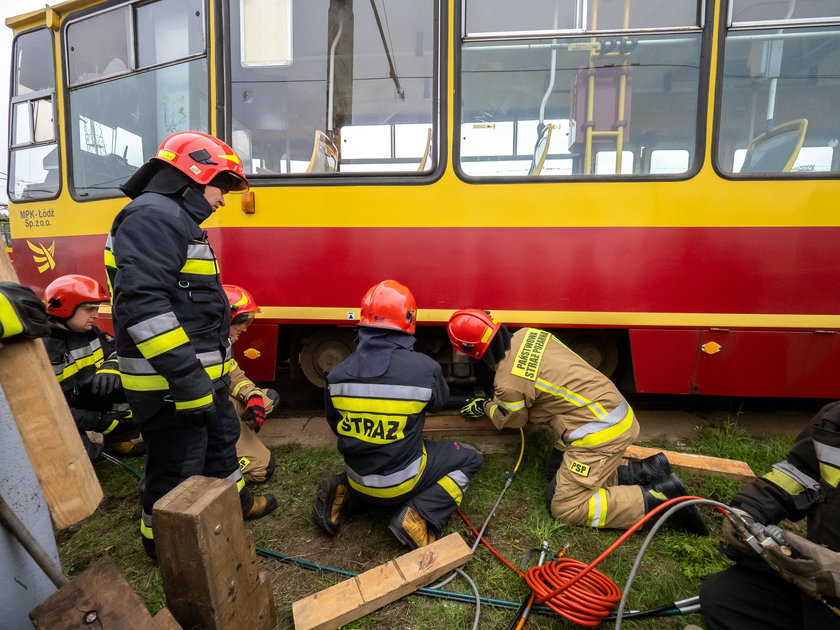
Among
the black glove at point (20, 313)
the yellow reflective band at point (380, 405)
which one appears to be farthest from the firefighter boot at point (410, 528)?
the black glove at point (20, 313)

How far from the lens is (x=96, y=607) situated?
1.18 metres

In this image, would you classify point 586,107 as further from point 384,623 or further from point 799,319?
point 384,623

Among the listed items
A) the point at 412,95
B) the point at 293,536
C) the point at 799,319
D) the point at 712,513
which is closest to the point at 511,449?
the point at 712,513

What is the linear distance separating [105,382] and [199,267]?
167 cm

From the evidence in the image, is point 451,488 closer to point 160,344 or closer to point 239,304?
point 160,344

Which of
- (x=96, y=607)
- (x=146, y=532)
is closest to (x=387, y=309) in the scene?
(x=96, y=607)

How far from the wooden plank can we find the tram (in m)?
2.00

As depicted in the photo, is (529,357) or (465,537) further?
(529,357)

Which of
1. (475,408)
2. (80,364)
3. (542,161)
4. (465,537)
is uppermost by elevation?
(542,161)

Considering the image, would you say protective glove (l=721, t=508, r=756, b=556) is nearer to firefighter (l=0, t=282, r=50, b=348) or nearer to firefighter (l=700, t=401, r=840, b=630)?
firefighter (l=700, t=401, r=840, b=630)

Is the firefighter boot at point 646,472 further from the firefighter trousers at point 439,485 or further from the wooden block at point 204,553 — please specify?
the wooden block at point 204,553

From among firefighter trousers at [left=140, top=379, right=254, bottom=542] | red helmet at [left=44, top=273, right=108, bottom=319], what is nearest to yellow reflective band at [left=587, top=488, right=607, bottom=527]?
firefighter trousers at [left=140, top=379, right=254, bottom=542]

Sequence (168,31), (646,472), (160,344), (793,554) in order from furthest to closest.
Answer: (168,31), (646,472), (160,344), (793,554)

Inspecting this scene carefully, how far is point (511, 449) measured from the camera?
3199 millimetres
